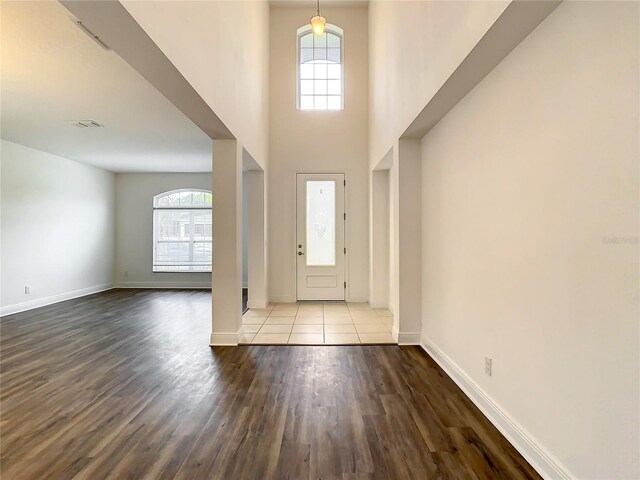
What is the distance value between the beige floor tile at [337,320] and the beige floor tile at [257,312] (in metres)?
0.95

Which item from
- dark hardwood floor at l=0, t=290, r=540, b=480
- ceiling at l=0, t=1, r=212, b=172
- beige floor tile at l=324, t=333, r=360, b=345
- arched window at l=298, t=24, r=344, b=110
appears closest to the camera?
dark hardwood floor at l=0, t=290, r=540, b=480

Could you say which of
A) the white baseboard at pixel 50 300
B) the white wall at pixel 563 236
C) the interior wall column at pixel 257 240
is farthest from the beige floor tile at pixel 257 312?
the white baseboard at pixel 50 300

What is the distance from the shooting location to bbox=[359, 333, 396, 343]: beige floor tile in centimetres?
369

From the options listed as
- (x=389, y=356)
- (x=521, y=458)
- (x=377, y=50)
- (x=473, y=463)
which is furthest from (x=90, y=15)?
(x=377, y=50)

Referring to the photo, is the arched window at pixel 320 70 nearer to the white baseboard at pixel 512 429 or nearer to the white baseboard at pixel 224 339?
the white baseboard at pixel 224 339

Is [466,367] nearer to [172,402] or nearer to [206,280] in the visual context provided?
[172,402]

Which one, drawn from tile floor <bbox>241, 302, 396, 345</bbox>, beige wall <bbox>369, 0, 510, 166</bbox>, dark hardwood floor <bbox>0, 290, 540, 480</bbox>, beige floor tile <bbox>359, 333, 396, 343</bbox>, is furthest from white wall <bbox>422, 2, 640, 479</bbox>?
tile floor <bbox>241, 302, 396, 345</bbox>

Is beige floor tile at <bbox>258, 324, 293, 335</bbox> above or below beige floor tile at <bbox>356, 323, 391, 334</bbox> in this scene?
below

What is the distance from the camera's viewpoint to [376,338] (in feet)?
12.4

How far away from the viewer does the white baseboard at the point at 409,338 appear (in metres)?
3.57

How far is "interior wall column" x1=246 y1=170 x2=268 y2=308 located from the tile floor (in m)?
0.28

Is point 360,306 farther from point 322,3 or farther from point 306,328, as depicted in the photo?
point 322,3

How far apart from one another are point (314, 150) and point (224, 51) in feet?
9.30

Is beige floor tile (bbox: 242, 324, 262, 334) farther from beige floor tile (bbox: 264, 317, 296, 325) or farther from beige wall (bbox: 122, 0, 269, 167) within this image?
beige wall (bbox: 122, 0, 269, 167)
